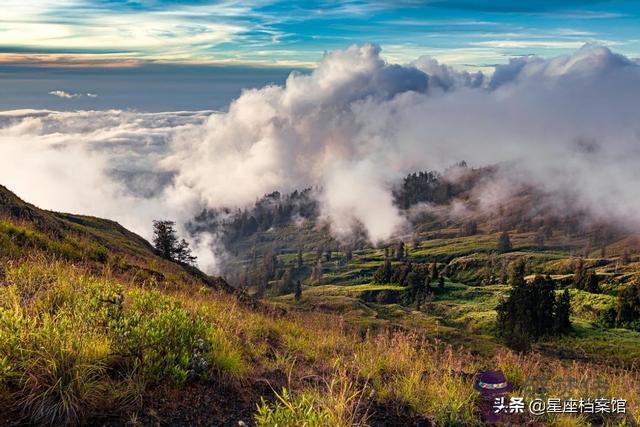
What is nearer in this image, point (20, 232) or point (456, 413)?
point (456, 413)

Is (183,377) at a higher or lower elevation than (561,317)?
higher

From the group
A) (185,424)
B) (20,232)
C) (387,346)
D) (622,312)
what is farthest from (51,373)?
(622,312)

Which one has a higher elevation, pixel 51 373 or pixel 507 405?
pixel 51 373

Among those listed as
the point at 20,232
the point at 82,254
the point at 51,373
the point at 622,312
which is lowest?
the point at 622,312

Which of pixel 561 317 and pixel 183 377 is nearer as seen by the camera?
pixel 183 377

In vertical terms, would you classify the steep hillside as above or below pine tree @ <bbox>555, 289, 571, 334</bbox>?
above

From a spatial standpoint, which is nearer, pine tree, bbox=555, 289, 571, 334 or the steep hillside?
the steep hillside

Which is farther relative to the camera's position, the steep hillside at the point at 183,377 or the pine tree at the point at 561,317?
the pine tree at the point at 561,317

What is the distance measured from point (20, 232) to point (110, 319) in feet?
52.2

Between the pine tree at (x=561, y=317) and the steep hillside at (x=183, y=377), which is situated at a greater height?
the steep hillside at (x=183, y=377)

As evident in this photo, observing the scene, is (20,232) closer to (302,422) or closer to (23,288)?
(23,288)

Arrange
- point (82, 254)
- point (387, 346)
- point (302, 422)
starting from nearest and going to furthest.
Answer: point (302, 422), point (387, 346), point (82, 254)

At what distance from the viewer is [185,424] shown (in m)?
6.99

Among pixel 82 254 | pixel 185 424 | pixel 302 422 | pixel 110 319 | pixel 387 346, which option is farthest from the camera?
pixel 82 254
